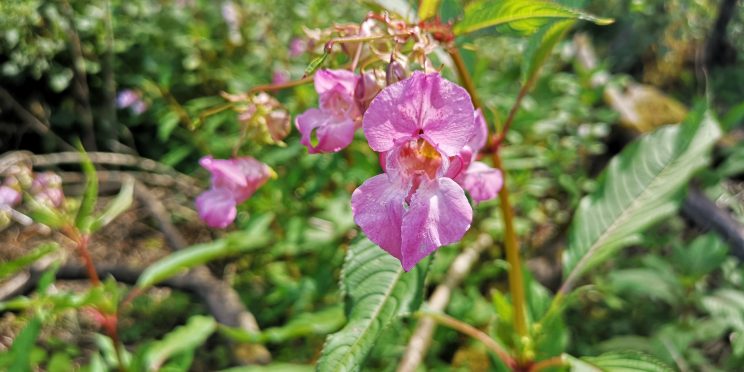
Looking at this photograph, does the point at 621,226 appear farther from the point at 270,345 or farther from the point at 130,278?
the point at 130,278

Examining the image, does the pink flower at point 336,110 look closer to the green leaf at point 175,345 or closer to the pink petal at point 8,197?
the green leaf at point 175,345

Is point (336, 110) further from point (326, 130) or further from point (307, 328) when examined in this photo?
point (307, 328)

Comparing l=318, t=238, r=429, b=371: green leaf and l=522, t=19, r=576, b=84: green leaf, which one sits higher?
l=522, t=19, r=576, b=84: green leaf

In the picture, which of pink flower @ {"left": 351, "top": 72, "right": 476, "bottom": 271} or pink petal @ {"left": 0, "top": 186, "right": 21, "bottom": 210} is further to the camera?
pink petal @ {"left": 0, "top": 186, "right": 21, "bottom": 210}

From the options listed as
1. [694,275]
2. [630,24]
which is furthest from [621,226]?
[630,24]

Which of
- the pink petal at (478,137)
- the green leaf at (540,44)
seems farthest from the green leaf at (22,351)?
the green leaf at (540,44)

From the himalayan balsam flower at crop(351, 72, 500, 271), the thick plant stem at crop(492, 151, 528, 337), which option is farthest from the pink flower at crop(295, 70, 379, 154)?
the thick plant stem at crop(492, 151, 528, 337)

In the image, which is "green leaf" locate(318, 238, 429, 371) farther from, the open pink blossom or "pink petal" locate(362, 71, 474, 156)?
"pink petal" locate(362, 71, 474, 156)
